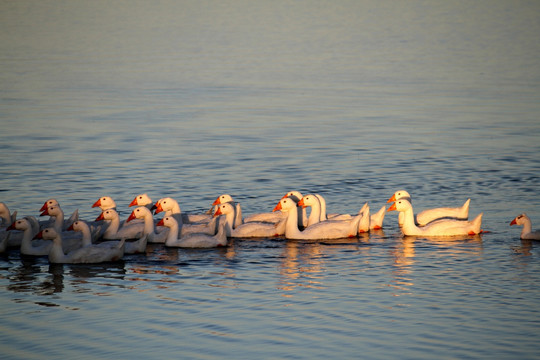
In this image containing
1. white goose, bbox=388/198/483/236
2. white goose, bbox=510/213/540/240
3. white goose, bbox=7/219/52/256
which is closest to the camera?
white goose, bbox=7/219/52/256

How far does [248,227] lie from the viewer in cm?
2062

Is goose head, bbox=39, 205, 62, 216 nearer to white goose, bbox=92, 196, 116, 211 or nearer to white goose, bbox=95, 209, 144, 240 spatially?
white goose, bbox=95, 209, 144, 240

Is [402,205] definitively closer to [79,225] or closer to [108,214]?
[108,214]

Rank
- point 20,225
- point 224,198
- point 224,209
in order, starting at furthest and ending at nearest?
point 224,198 < point 224,209 < point 20,225

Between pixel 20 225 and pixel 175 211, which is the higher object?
pixel 175 211

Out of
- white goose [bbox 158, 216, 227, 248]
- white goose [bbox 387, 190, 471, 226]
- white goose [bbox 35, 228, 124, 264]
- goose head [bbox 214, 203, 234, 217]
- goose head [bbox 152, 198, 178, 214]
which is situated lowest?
white goose [bbox 35, 228, 124, 264]

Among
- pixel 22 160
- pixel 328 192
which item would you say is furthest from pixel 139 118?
pixel 328 192

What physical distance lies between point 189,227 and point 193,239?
0.87 meters

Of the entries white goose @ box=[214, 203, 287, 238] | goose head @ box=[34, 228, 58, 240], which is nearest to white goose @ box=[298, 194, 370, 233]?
white goose @ box=[214, 203, 287, 238]

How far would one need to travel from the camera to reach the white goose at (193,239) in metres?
19.8

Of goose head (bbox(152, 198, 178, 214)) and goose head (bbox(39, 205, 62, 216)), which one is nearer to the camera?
goose head (bbox(39, 205, 62, 216))

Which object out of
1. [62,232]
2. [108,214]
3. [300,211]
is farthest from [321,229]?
[62,232]

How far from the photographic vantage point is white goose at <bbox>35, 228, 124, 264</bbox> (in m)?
18.8

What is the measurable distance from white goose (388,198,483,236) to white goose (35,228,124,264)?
603 cm
